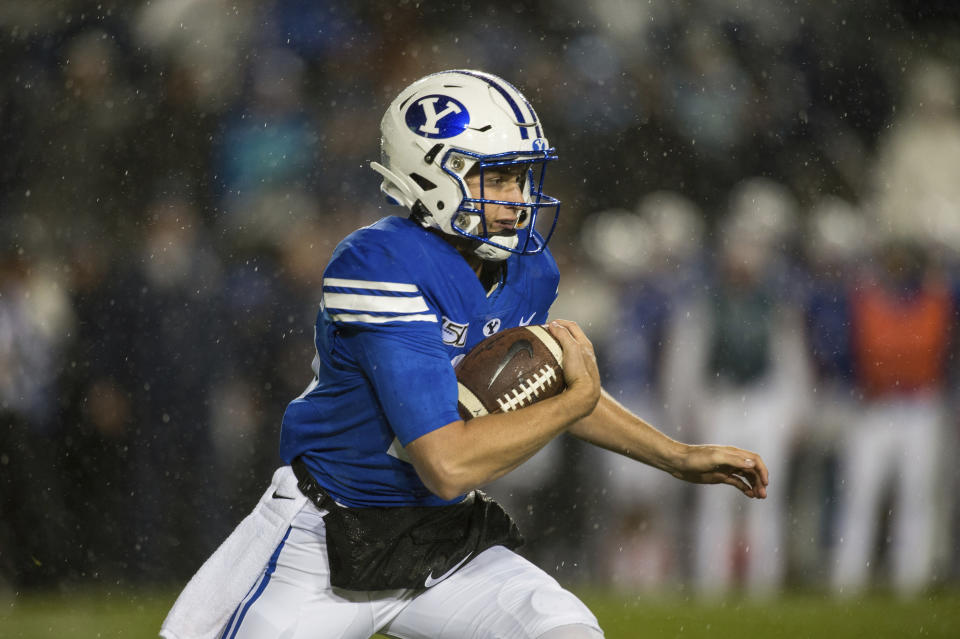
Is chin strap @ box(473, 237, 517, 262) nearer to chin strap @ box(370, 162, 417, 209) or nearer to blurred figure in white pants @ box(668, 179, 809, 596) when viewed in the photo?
chin strap @ box(370, 162, 417, 209)

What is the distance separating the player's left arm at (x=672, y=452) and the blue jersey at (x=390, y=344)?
0.81 feet

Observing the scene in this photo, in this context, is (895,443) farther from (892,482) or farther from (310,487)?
(310,487)

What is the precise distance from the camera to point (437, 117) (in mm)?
2004

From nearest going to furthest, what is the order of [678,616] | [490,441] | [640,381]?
[490,441] < [678,616] < [640,381]

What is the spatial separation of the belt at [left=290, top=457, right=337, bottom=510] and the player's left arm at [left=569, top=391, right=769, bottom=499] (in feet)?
1.62

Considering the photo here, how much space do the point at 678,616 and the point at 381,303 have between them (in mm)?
2983

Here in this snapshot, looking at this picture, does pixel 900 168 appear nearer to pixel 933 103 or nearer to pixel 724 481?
pixel 933 103

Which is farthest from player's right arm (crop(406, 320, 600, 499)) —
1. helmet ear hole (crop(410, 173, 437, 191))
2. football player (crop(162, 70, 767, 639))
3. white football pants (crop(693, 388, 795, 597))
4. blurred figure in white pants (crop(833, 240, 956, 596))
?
blurred figure in white pants (crop(833, 240, 956, 596))

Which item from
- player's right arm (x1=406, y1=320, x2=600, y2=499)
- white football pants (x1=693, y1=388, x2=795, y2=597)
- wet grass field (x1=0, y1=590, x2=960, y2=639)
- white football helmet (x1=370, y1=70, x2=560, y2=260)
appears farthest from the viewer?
white football pants (x1=693, y1=388, x2=795, y2=597)

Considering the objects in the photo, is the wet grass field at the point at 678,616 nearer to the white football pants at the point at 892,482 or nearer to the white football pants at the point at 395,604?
the white football pants at the point at 892,482

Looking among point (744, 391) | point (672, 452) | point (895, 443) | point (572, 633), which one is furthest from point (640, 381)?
point (572, 633)

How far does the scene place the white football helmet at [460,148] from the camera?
198 centimetres

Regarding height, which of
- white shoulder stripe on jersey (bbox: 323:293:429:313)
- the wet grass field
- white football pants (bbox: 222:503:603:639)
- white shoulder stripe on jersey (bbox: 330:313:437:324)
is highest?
white shoulder stripe on jersey (bbox: 323:293:429:313)

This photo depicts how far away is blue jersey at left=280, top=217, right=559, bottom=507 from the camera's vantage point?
1756 millimetres
